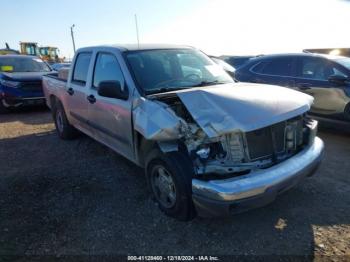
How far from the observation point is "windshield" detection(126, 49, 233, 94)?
12.6ft

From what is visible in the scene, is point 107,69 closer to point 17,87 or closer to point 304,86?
point 304,86

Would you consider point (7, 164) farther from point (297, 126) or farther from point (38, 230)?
point (297, 126)

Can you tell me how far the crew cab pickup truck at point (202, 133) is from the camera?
9.30 ft

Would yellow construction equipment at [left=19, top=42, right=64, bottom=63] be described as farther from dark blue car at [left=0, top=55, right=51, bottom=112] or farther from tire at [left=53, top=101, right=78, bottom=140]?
tire at [left=53, top=101, right=78, bottom=140]

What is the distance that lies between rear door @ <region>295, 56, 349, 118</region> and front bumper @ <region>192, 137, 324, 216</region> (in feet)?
11.8

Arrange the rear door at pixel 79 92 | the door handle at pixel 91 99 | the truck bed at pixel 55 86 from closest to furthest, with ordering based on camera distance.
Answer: the door handle at pixel 91 99, the rear door at pixel 79 92, the truck bed at pixel 55 86

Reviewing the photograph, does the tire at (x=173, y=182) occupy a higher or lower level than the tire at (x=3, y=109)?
higher

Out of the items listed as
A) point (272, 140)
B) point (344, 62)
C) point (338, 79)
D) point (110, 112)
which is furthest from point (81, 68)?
point (344, 62)

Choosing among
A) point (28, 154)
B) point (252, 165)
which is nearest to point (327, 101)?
point (252, 165)

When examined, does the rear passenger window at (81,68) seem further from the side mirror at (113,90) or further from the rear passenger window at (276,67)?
the rear passenger window at (276,67)

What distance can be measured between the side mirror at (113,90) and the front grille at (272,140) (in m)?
1.57

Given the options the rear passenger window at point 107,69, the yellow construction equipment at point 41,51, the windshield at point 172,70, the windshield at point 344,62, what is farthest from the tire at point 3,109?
the yellow construction equipment at point 41,51

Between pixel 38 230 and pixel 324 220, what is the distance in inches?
118

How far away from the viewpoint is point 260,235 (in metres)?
3.11
